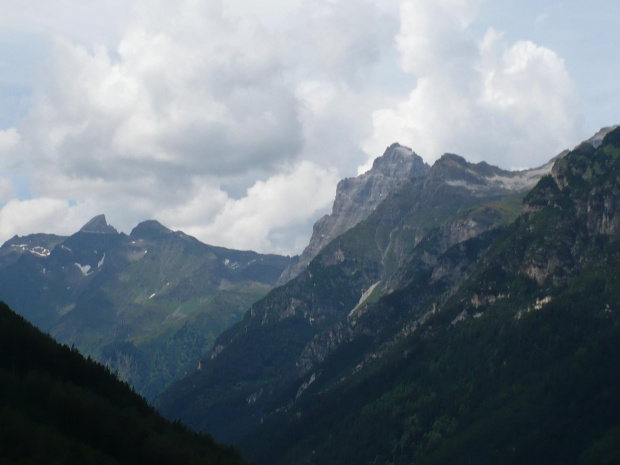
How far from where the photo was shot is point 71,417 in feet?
407

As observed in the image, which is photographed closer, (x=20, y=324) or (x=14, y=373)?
(x=14, y=373)

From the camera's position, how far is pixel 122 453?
122812 millimetres

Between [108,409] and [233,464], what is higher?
[108,409]

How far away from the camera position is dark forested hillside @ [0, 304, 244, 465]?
106 metres

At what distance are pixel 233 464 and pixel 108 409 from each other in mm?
25439

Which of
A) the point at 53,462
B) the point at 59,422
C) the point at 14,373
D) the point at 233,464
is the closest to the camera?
the point at 53,462

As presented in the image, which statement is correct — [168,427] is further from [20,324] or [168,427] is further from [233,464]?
[20,324]

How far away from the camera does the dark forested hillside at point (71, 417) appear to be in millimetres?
105500

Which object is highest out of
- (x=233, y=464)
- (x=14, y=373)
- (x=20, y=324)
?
(x=20, y=324)

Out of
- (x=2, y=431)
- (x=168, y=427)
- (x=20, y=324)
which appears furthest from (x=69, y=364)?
(x=2, y=431)

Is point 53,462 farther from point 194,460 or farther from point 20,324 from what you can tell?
point 20,324

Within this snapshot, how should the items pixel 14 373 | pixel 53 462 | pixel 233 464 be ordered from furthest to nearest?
pixel 233 464, pixel 14 373, pixel 53 462

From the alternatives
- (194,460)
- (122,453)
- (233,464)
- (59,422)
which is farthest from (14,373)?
(233,464)

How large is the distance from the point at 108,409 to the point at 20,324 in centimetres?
3076
